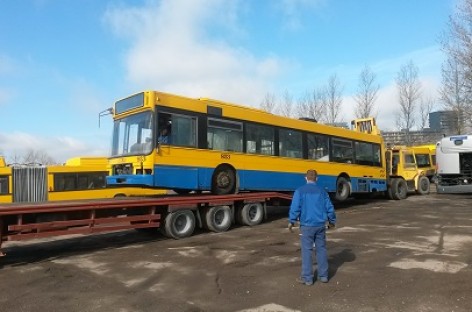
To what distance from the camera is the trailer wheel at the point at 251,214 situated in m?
14.4

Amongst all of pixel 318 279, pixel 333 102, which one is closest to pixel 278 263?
pixel 318 279

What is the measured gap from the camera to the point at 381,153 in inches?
846

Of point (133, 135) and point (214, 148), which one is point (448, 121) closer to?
point (214, 148)

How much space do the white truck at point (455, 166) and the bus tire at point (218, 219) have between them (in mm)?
12864

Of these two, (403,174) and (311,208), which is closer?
(311,208)

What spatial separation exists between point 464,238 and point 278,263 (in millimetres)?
5058

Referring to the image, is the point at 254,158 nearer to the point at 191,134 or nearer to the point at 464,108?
the point at 191,134

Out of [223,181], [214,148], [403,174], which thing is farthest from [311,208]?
[403,174]

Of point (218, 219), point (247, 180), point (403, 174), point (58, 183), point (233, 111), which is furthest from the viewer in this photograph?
point (403, 174)

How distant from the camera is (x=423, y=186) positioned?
26078 millimetres

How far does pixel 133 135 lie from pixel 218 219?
11.3ft

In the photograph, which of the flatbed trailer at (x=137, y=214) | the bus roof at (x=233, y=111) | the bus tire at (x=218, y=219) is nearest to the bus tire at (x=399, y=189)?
the bus roof at (x=233, y=111)

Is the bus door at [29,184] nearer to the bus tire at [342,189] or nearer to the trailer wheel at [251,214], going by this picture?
the trailer wheel at [251,214]

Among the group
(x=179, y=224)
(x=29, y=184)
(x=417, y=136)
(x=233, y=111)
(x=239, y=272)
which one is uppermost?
(x=417, y=136)
